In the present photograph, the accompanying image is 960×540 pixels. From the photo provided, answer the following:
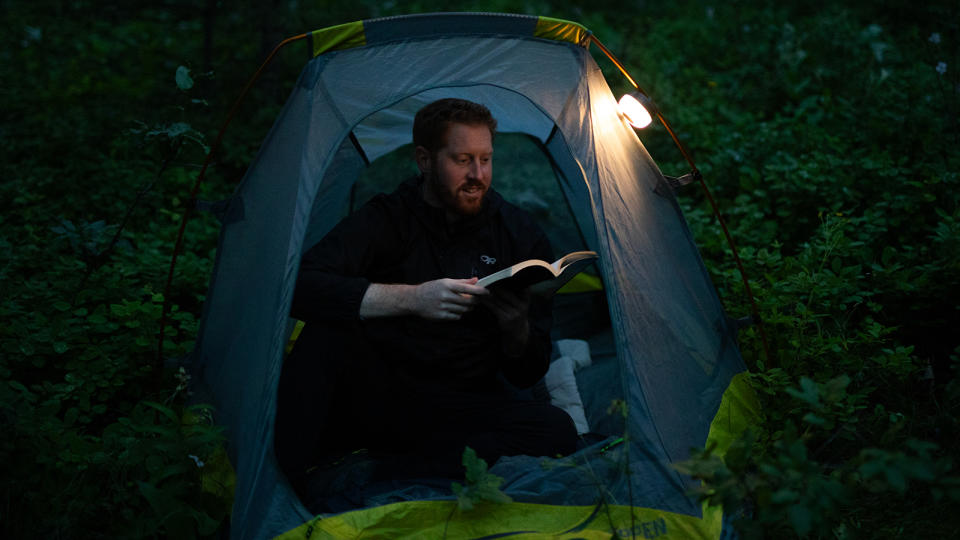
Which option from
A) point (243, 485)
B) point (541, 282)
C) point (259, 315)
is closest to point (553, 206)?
point (541, 282)

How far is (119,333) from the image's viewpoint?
9.72 feet

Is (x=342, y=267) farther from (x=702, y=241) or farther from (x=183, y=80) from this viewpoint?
(x=702, y=241)

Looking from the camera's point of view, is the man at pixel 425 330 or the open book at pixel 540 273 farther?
the man at pixel 425 330

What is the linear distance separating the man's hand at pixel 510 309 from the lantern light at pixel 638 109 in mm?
730

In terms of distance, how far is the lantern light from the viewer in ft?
7.91

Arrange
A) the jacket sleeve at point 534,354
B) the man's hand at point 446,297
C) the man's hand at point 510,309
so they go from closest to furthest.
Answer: the man's hand at point 446,297
the man's hand at point 510,309
the jacket sleeve at point 534,354

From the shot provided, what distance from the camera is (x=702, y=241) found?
3.66m

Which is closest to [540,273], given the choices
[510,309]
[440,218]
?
[510,309]

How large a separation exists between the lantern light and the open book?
58 centimetres

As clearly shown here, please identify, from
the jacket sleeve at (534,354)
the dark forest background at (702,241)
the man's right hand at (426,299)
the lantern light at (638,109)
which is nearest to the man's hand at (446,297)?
the man's right hand at (426,299)

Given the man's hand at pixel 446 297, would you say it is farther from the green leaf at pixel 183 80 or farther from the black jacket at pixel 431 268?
the green leaf at pixel 183 80

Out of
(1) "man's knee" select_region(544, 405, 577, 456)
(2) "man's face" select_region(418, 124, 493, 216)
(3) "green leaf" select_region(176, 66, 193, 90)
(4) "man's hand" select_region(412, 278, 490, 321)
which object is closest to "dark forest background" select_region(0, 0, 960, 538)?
(3) "green leaf" select_region(176, 66, 193, 90)

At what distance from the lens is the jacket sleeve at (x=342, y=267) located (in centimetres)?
220

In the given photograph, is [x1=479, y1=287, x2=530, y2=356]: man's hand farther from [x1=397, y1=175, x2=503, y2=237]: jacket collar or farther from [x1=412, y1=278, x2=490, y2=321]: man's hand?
[x1=397, y1=175, x2=503, y2=237]: jacket collar
